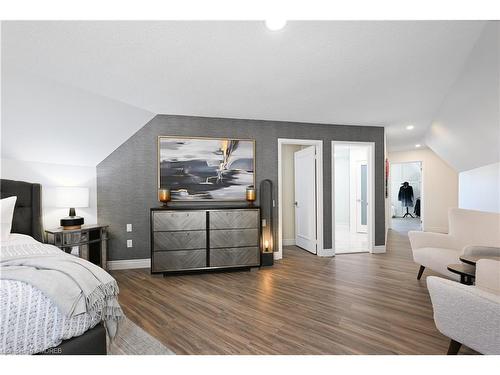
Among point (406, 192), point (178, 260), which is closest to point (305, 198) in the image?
point (178, 260)

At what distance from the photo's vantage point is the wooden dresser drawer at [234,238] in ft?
11.8

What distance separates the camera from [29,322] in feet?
4.31

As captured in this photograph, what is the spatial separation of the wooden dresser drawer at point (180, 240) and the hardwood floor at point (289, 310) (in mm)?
403

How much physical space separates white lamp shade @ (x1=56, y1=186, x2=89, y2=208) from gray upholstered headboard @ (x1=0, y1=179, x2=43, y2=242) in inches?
10.1

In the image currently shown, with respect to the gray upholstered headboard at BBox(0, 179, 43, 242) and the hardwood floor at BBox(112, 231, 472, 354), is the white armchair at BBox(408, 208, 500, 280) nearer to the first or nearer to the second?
the hardwood floor at BBox(112, 231, 472, 354)

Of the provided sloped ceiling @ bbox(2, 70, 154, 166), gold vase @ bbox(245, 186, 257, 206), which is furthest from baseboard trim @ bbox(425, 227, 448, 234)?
sloped ceiling @ bbox(2, 70, 154, 166)

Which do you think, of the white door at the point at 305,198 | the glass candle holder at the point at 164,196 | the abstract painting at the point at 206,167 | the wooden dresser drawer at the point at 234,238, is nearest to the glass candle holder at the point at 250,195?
the abstract painting at the point at 206,167

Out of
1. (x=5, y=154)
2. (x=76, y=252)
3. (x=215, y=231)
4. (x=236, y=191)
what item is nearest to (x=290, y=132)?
(x=236, y=191)

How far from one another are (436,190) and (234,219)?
649cm

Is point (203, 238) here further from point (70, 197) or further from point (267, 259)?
point (70, 197)

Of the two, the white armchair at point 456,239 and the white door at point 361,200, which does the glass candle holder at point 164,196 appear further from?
the white door at point 361,200

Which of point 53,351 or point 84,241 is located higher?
point 84,241

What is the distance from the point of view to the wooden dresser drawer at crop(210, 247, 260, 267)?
11.8 ft

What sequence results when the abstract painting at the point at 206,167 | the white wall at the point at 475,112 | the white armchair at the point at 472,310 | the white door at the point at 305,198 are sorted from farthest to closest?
the white door at the point at 305,198 < the abstract painting at the point at 206,167 < the white wall at the point at 475,112 < the white armchair at the point at 472,310
